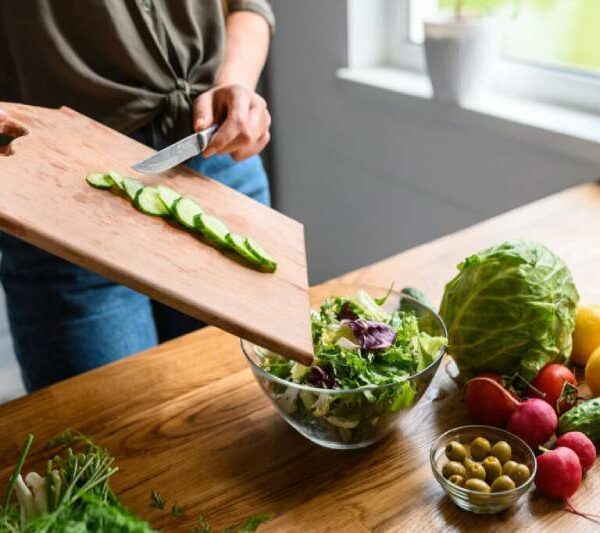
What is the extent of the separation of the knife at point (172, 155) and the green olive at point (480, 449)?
20.2 inches

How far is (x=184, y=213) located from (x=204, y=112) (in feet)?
0.87

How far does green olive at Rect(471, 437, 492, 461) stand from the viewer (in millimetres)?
861

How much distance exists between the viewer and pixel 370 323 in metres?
0.92

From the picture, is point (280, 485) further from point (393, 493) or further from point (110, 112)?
point (110, 112)

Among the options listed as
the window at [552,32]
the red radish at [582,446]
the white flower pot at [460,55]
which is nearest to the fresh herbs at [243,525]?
the red radish at [582,446]

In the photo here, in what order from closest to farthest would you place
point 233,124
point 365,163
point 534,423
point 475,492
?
point 475,492 < point 534,423 < point 233,124 < point 365,163

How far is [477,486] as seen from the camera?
0.81 meters

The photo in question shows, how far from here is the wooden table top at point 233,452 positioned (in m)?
0.83

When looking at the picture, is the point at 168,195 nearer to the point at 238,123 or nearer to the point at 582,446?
the point at 238,123

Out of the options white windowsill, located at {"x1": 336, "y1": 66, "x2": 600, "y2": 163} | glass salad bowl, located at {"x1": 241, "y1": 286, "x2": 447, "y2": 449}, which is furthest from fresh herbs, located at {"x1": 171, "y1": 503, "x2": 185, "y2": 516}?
white windowsill, located at {"x1": 336, "y1": 66, "x2": 600, "y2": 163}

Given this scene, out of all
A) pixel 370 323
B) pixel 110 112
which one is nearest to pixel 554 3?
pixel 110 112

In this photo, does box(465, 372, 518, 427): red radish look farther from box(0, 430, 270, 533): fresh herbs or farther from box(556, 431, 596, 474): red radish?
box(0, 430, 270, 533): fresh herbs

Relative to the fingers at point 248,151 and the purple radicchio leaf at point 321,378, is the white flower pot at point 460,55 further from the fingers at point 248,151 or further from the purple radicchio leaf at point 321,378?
the purple radicchio leaf at point 321,378

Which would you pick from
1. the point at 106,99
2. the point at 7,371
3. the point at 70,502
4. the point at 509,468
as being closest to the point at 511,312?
the point at 509,468
